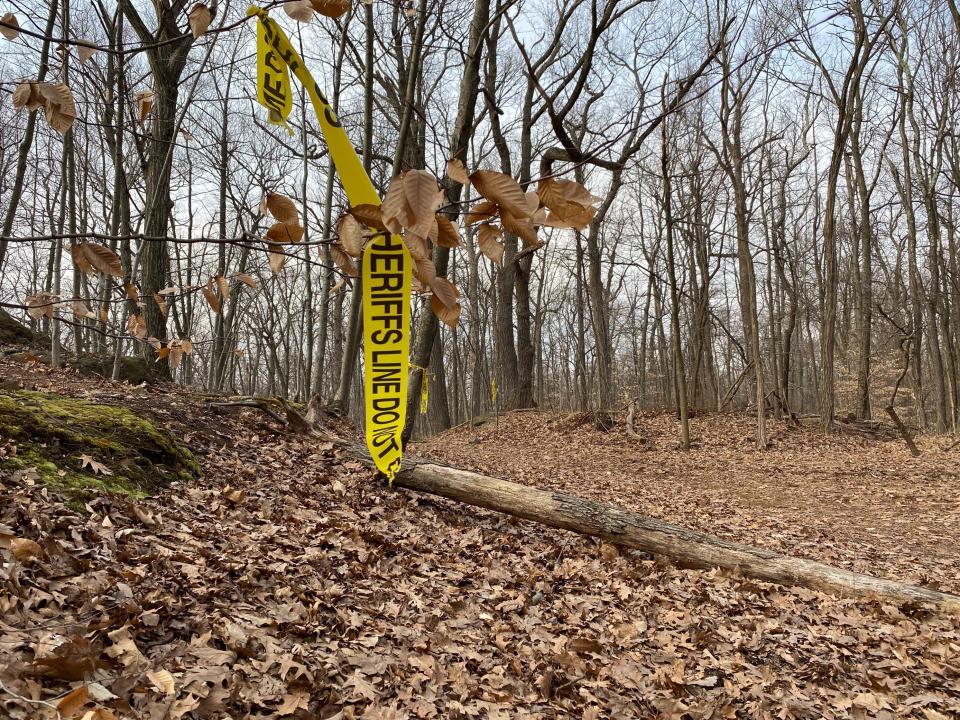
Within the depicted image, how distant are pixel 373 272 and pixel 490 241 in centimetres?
105

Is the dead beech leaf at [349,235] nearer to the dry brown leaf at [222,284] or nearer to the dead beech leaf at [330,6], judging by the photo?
the dead beech leaf at [330,6]

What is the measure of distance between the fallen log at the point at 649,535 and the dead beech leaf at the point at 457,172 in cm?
467

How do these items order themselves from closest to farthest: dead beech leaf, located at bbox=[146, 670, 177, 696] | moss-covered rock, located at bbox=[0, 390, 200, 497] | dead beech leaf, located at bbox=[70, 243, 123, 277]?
dead beech leaf, located at bbox=[70, 243, 123, 277], dead beech leaf, located at bbox=[146, 670, 177, 696], moss-covered rock, located at bbox=[0, 390, 200, 497]

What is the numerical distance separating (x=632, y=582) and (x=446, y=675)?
7.27 ft

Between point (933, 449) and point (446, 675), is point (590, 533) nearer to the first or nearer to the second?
point (446, 675)

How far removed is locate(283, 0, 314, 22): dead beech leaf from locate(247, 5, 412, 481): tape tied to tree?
28 cm

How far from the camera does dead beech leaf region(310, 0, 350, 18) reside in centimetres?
118

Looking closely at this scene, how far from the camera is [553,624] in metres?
3.78

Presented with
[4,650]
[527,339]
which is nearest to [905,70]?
[527,339]

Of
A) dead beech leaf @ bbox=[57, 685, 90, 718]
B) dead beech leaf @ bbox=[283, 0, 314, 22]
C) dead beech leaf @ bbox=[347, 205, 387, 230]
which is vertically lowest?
dead beech leaf @ bbox=[57, 685, 90, 718]

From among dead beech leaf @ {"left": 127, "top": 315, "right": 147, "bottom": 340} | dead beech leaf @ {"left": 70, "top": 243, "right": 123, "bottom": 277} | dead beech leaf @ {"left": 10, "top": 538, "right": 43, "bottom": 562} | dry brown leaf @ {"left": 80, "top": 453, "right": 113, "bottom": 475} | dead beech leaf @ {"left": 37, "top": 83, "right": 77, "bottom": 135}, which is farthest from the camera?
dry brown leaf @ {"left": 80, "top": 453, "right": 113, "bottom": 475}

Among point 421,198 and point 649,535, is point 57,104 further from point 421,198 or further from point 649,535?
point 649,535

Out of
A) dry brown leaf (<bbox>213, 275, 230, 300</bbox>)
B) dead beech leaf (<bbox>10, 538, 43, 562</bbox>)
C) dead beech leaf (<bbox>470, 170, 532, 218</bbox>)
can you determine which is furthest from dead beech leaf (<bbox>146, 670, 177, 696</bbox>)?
dead beech leaf (<bbox>470, 170, 532, 218</bbox>)

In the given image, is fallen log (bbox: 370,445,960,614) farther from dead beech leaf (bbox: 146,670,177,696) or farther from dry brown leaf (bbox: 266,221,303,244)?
dry brown leaf (bbox: 266,221,303,244)
